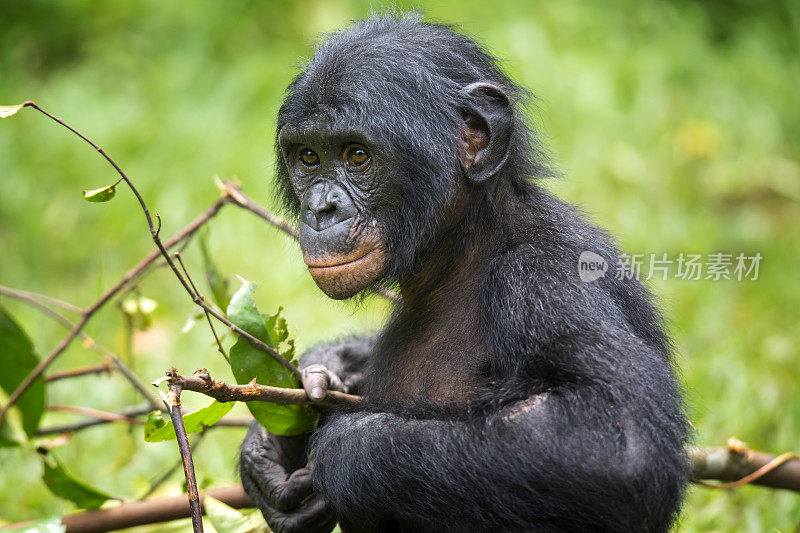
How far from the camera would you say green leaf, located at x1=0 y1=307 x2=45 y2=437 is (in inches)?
188

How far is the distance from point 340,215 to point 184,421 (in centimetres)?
111

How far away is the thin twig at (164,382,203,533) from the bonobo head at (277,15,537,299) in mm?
1110

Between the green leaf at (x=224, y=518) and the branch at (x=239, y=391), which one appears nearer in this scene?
the branch at (x=239, y=391)

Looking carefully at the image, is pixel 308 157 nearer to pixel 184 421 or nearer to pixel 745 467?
pixel 184 421

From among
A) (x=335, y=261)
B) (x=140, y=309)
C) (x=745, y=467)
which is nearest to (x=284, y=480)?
(x=335, y=261)

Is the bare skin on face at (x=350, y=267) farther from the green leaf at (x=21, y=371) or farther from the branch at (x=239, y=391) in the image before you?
the green leaf at (x=21, y=371)

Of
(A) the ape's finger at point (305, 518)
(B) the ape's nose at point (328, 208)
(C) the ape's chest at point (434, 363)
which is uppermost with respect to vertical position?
(B) the ape's nose at point (328, 208)

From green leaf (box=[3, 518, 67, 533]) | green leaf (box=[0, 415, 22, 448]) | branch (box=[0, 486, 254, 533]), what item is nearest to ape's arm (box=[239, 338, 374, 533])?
branch (box=[0, 486, 254, 533])

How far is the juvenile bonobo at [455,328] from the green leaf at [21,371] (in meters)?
1.40

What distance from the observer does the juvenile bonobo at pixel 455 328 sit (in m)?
3.19

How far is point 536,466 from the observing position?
3152 mm

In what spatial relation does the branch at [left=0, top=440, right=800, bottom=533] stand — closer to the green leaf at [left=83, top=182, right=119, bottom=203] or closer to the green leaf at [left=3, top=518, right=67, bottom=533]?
the green leaf at [left=3, top=518, right=67, bottom=533]

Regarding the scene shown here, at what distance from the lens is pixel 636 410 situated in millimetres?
3213

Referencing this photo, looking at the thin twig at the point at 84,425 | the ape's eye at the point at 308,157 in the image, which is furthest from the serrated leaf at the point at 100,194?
the thin twig at the point at 84,425
